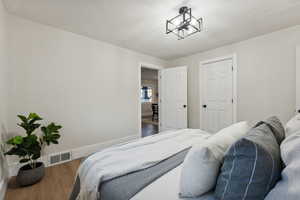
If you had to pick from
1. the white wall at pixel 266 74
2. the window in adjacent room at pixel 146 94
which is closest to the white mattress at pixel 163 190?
the white wall at pixel 266 74

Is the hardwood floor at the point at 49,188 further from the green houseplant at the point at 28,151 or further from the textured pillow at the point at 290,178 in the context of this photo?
the textured pillow at the point at 290,178

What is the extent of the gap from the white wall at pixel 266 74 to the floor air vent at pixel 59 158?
142 inches

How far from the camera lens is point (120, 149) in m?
1.34

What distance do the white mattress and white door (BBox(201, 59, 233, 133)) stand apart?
9.15 ft

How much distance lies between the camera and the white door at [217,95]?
313 centimetres

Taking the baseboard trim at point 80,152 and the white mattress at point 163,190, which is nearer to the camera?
the white mattress at point 163,190

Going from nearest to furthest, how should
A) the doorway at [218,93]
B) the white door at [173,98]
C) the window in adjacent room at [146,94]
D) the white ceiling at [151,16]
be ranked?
1. the white ceiling at [151,16]
2. the doorway at [218,93]
3. the white door at [173,98]
4. the window in adjacent room at [146,94]

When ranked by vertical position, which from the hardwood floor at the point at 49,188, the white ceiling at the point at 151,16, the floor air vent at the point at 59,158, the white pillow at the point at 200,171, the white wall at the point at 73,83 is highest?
the white ceiling at the point at 151,16

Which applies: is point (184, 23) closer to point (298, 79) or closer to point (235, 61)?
point (235, 61)

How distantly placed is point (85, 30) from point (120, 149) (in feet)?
7.56

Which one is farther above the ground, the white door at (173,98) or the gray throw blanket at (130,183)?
the white door at (173,98)

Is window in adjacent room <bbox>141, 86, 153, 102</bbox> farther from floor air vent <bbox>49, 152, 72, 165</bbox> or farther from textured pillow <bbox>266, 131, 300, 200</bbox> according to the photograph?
textured pillow <bbox>266, 131, 300, 200</bbox>

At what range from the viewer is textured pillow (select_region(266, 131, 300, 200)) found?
1.63ft

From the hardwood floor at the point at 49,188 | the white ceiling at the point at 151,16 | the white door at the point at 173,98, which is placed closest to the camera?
the hardwood floor at the point at 49,188
